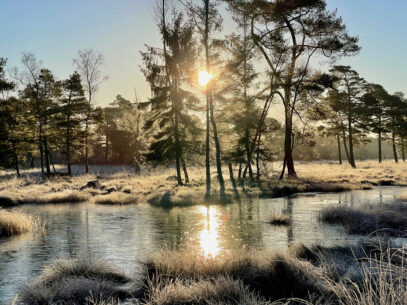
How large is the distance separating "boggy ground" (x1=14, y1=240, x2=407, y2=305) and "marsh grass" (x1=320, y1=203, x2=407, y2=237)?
A: 3973mm

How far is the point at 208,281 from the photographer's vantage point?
6.49m

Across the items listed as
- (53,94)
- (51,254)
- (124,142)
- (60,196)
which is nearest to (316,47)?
(60,196)

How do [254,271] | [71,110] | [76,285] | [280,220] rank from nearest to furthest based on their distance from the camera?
[76,285], [254,271], [280,220], [71,110]

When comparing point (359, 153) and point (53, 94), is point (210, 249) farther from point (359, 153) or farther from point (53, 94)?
point (359, 153)

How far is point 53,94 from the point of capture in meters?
46.6

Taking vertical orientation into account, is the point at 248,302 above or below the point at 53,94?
below

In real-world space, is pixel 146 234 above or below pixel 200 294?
below

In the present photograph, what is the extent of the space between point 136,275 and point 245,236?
4.80 meters

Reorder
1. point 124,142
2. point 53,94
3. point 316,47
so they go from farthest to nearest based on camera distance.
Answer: point 124,142, point 53,94, point 316,47

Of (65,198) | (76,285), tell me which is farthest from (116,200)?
(76,285)

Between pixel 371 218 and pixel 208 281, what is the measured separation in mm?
8290

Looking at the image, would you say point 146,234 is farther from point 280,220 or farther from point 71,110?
point 71,110

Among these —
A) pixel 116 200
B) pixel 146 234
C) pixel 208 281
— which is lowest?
pixel 146 234

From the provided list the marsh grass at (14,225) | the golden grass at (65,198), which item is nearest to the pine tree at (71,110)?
the golden grass at (65,198)
